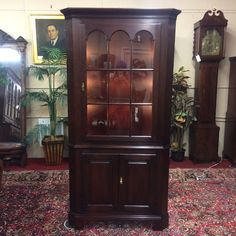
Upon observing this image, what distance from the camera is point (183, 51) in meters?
4.10

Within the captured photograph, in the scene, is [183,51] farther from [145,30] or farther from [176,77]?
[145,30]

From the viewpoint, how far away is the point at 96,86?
7.32ft

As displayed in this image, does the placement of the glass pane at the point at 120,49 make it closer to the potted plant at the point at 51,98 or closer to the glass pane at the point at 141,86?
the glass pane at the point at 141,86

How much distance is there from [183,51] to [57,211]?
284 centimetres

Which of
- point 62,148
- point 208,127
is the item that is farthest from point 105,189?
point 208,127

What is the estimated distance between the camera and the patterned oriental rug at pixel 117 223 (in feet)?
7.81

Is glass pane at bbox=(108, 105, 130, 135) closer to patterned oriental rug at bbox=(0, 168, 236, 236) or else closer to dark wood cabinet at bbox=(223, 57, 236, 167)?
patterned oriental rug at bbox=(0, 168, 236, 236)

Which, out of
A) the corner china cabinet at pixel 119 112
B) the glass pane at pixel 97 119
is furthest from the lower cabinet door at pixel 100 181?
the glass pane at pixel 97 119

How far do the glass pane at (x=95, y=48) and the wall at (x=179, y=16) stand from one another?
207 cm

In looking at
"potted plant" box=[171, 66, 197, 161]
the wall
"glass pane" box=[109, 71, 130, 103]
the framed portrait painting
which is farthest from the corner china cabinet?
the wall

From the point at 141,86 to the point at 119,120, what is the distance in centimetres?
33

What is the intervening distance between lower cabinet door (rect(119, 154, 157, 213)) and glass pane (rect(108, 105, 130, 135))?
0.21 m

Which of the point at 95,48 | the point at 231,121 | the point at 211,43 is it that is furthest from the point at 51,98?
the point at 231,121

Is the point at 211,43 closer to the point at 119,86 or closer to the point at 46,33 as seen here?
the point at 119,86
